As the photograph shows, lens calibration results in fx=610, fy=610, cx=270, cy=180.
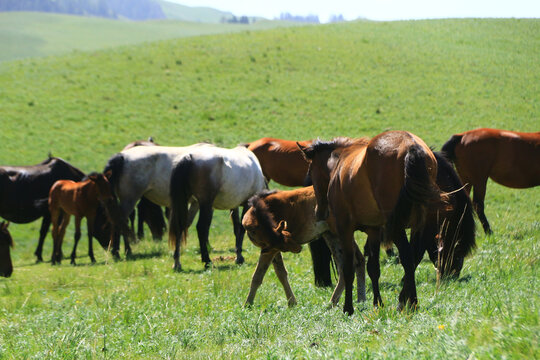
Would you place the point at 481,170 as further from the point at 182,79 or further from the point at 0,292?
the point at 182,79

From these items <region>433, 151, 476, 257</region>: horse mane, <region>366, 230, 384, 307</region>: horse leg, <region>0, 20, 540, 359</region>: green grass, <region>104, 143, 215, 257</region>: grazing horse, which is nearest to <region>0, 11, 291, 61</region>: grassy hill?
<region>0, 20, 540, 359</region>: green grass

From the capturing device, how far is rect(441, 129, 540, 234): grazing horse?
12.8m

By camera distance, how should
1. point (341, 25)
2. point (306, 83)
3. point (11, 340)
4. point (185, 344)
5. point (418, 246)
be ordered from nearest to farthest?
point (185, 344), point (11, 340), point (418, 246), point (306, 83), point (341, 25)

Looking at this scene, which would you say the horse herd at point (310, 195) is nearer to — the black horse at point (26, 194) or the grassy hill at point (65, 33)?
the black horse at point (26, 194)

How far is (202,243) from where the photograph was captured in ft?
38.8

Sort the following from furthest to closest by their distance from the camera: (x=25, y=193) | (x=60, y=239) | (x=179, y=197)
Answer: (x=25, y=193), (x=60, y=239), (x=179, y=197)

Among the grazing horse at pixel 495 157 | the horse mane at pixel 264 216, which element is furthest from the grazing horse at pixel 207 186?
the grazing horse at pixel 495 157

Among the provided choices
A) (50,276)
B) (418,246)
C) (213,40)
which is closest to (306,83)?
(213,40)

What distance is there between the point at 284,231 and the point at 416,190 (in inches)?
87.7

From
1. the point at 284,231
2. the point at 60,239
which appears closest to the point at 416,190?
the point at 284,231

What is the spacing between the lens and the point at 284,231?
7.25 m

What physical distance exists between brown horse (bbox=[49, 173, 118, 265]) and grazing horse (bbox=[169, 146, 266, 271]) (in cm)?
212

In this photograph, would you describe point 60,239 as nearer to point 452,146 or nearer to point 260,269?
point 260,269

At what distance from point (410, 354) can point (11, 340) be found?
13.1 ft
